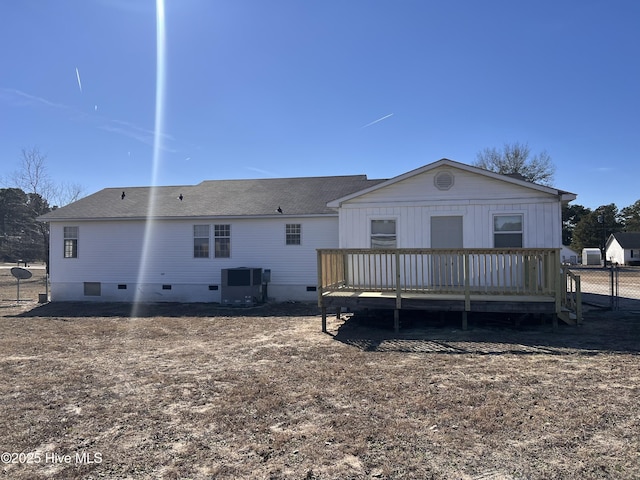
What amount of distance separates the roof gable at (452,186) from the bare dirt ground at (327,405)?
3.32m

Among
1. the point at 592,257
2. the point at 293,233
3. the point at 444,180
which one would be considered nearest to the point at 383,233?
the point at 444,180

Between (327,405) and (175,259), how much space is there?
454 inches

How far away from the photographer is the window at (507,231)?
10047mm

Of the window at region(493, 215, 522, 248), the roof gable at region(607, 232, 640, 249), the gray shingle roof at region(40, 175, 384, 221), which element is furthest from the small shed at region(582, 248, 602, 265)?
the window at region(493, 215, 522, 248)

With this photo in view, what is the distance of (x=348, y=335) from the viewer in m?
8.28

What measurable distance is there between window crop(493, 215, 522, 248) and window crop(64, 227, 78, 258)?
14057 millimetres

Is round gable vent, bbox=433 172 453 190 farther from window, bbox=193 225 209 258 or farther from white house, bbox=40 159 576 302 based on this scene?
window, bbox=193 225 209 258

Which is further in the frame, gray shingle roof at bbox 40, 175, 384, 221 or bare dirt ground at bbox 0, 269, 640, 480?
gray shingle roof at bbox 40, 175, 384, 221

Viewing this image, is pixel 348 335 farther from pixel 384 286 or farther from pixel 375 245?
pixel 375 245

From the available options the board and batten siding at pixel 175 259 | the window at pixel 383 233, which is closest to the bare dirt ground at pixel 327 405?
the window at pixel 383 233

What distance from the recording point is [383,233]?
10820mm

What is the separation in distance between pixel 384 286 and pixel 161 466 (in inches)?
301

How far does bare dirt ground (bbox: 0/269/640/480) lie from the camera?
3219 millimetres

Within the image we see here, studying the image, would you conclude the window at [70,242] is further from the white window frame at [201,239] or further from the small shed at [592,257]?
the small shed at [592,257]
